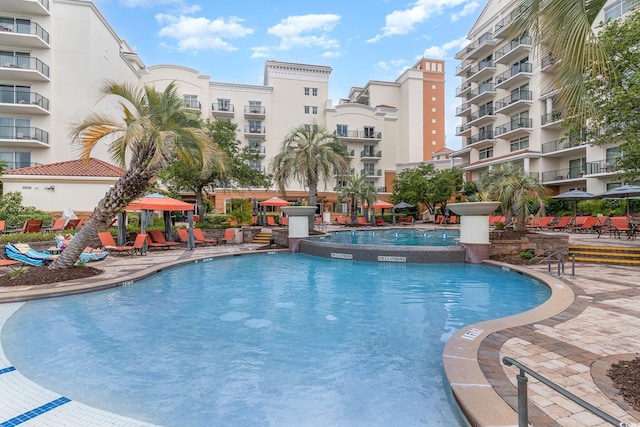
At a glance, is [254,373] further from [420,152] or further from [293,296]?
[420,152]

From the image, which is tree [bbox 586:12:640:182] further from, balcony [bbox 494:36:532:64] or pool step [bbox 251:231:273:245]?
balcony [bbox 494:36:532:64]

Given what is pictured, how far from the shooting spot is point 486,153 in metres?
38.1

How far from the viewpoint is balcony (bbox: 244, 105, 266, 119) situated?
133ft

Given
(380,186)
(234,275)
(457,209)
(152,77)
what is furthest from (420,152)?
(234,275)

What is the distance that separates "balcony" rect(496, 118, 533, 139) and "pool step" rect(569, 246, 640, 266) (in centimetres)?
2379

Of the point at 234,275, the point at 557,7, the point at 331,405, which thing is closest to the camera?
the point at 557,7

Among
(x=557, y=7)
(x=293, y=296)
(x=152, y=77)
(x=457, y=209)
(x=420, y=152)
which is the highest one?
(x=152, y=77)

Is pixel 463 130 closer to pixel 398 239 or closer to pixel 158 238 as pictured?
pixel 398 239

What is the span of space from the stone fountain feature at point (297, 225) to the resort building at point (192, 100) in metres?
5.77

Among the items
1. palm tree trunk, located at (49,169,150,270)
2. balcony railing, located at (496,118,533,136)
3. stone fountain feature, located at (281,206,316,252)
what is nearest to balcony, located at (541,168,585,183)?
balcony railing, located at (496,118,533,136)

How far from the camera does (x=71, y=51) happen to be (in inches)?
1051

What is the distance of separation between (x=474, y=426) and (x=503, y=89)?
3979cm

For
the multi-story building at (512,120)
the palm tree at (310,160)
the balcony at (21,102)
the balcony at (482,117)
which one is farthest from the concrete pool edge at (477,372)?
the balcony at (482,117)

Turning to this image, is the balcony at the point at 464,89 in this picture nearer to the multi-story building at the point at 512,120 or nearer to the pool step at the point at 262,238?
the multi-story building at the point at 512,120
